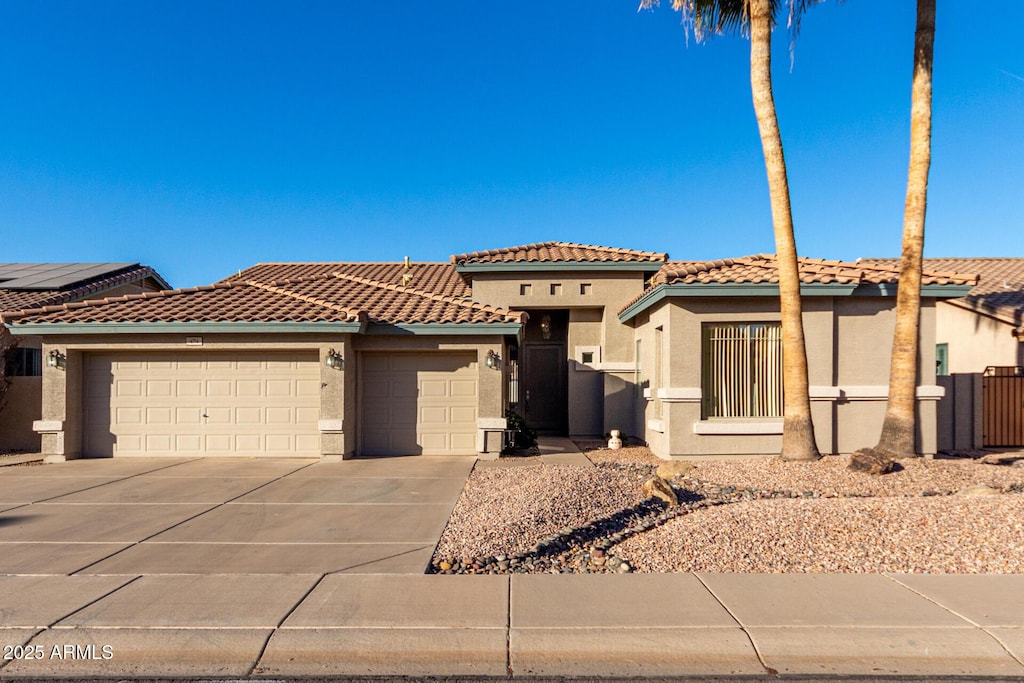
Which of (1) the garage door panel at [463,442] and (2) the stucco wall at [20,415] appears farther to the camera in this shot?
(2) the stucco wall at [20,415]

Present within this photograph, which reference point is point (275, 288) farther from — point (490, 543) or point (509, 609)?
point (509, 609)

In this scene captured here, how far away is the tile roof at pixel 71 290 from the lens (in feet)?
A: 57.1

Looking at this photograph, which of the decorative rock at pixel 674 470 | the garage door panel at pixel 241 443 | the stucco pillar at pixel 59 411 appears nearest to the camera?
the decorative rock at pixel 674 470

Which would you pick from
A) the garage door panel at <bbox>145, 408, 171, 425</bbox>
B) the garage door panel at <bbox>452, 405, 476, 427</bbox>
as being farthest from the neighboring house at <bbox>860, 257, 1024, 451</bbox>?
the garage door panel at <bbox>145, 408, 171, 425</bbox>

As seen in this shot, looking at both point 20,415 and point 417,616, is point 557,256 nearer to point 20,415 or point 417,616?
point 417,616

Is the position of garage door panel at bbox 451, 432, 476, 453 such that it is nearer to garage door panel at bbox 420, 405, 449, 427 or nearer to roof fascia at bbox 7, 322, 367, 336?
garage door panel at bbox 420, 405, 449, 427

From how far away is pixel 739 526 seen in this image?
6.90m

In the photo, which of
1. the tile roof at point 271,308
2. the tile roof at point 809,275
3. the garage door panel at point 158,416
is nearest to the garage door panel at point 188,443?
the garage door panel at point 158,416

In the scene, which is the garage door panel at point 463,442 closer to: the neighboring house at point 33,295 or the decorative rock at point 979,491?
the decorative rock at point 979,491

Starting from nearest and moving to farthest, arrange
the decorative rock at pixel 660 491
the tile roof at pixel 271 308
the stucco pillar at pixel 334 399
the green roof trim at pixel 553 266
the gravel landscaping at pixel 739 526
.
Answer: the gravel landscaping at pixel 739 526
the decorative rock at pixel 660 491
the stucco pillar at pixel 334 399
the tile roof at pixel 271 308
the green roof trim at pixel 553 266

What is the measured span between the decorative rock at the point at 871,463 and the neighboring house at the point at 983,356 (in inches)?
189

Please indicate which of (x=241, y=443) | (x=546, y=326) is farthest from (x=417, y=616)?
(x=546, y=326)

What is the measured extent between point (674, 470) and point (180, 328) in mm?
9729

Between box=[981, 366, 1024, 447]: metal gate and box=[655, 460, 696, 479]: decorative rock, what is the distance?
845 cm
